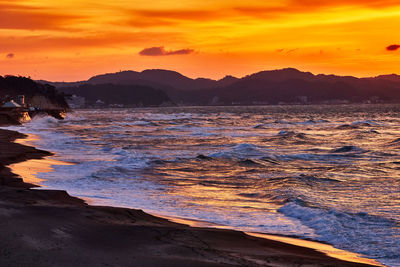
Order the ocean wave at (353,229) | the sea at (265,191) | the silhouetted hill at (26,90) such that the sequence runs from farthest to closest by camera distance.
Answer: the silhouetted hill at (26,90), the sea at (265,191), the ocean wave at (353,229)

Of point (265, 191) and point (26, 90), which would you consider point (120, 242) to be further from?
point (26, 90)

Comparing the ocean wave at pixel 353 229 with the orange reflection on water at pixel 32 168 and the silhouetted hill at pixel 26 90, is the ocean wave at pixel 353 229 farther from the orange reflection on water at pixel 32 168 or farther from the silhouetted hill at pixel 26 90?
the silhouetted hill at pixel 26 90

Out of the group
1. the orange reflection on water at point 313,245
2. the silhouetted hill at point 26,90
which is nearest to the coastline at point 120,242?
the orange reflection on water at point 313,245

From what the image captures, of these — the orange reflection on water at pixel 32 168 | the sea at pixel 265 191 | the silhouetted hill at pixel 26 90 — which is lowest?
the sea at pixel 265 191

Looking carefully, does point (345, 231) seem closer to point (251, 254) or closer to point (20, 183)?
point (251, 254)

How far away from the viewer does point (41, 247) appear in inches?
346

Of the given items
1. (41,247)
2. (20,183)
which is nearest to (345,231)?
(41,247)

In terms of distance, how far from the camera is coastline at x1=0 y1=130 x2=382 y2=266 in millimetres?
8547

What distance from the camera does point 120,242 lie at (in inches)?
387

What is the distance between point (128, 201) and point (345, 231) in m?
7.04

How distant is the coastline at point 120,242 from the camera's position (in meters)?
8.55

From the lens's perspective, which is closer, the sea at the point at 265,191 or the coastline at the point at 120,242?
the coastline at the point at 120,242

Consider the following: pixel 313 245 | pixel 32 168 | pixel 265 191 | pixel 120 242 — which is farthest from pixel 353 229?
pixel 32 168

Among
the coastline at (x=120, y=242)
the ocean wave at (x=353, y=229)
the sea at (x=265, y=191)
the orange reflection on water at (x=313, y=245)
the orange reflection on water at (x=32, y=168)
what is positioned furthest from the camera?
the orange reflection on water at (x=32, y=168)
